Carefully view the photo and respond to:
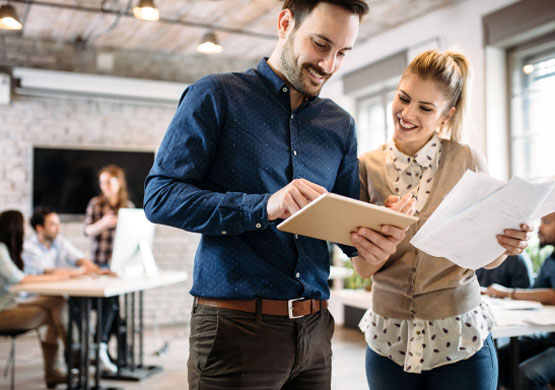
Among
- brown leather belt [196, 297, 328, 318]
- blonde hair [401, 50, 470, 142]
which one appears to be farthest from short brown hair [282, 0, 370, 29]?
brown leather belt [196, 297, 328, 318]

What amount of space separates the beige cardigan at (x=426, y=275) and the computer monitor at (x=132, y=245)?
2.58 m

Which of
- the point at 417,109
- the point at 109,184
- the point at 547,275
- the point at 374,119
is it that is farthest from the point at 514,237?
the point at 374,119

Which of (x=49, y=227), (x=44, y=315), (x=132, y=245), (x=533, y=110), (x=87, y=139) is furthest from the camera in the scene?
(x=87, y=139)

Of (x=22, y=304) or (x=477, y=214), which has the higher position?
(x=477, y=214)

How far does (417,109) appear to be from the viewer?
1634mm

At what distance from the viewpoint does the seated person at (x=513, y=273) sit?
362cm

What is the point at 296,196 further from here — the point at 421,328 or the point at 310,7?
the point at 421,328

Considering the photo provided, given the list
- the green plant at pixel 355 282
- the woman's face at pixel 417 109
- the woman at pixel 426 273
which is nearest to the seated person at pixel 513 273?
the green plant at pixel 355 282

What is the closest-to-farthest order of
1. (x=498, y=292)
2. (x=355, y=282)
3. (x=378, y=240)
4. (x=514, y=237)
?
(x=378, y=240) → (x=514, y=237) → (x=498, y=292) → (x=355, y=282)

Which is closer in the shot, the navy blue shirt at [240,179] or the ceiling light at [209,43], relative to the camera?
the navy blue shirt at [240,179]

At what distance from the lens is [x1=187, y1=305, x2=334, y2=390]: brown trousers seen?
1.18 meters

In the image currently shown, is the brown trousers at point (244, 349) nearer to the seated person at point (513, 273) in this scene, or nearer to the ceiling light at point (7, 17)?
the seated person at point (513, 273)

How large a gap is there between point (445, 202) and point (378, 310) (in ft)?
1.54

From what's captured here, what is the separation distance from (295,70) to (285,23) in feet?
0.43
